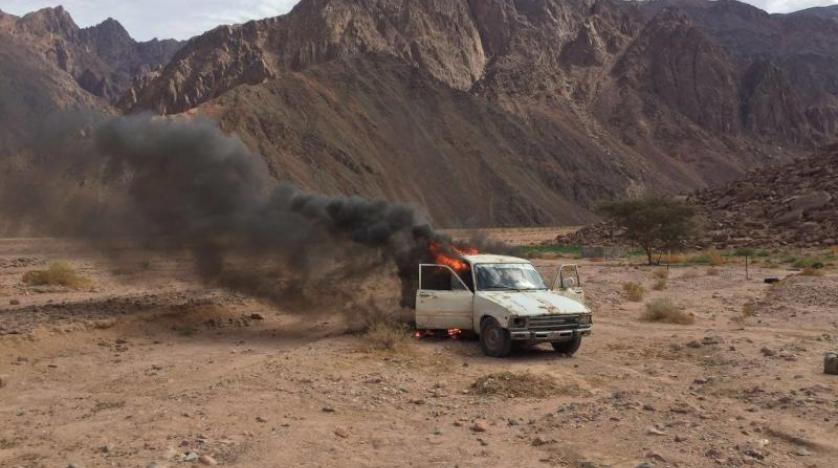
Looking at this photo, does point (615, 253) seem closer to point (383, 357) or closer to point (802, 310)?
point (802, 310)

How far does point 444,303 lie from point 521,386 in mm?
3510

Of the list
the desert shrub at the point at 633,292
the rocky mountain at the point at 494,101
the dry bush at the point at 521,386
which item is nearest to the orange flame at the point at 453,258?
the dry bush at the point at 521,386

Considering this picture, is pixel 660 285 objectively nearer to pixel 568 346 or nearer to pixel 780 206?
pixel 568 346

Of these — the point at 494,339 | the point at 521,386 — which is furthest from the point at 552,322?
the point at 521,386

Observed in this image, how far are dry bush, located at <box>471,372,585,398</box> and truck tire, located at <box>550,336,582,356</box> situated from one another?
2.33 metres

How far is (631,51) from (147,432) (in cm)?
14068

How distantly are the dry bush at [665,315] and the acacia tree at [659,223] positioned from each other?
2287 cm

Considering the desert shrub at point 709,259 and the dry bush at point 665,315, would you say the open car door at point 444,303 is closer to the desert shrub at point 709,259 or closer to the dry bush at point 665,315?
the dry bush at point 665,315

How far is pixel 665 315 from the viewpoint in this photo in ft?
57.0

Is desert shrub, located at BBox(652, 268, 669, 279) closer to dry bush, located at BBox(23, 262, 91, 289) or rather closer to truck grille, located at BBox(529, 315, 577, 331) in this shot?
truck grille, located at BBox(529, 315, 577, 331)

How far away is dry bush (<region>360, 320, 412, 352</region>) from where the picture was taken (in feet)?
40.7

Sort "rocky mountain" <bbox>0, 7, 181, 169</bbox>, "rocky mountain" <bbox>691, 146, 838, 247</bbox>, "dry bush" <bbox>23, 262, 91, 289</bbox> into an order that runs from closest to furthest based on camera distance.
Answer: "dry bush" <bbox>23, 262, 91, 289</bbox> < "rocky mountain" <bbox>691, 146, 838, 247</bbox> < "rocky mountain" <bbox>0, 7, 181, 169</bbox>

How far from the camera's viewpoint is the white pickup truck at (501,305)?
1195 centimetres

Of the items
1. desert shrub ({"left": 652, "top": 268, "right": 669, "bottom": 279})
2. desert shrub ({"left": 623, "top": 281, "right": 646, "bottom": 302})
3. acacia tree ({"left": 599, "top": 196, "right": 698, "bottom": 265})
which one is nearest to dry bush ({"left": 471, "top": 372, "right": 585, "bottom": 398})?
desert shrub ({"left": 623, "top": 281, "right": 646, "bottom": 302})
